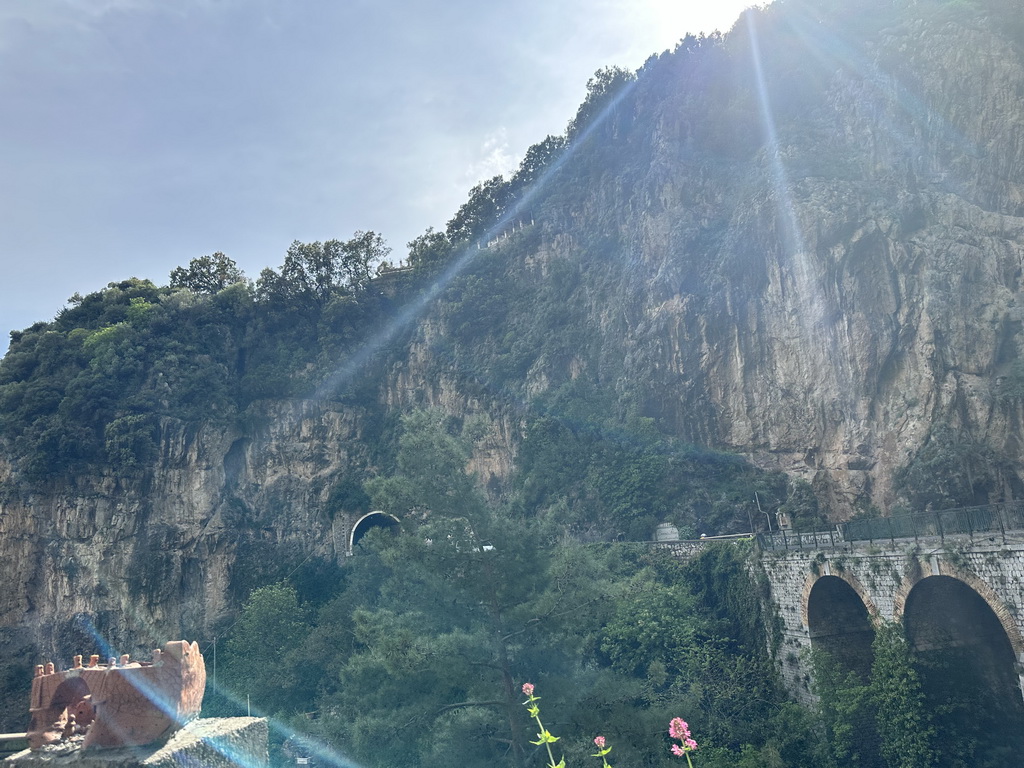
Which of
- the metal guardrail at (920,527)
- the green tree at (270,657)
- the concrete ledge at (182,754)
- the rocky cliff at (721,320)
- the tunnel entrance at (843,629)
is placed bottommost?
the green tree at (270,657)

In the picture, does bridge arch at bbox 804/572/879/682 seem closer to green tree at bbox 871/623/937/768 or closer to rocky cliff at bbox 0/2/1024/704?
green tree at bbox 871/623/937/768

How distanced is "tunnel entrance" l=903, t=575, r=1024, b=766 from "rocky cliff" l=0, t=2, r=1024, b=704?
8.38 m

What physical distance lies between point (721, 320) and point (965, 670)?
1779 centimetres

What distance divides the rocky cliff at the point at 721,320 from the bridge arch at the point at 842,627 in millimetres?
7264

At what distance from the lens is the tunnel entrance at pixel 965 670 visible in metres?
14.3

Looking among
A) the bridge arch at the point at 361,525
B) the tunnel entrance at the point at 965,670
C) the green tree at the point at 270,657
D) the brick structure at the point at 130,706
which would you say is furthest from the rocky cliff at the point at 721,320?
the brick structure at the point at 130,706

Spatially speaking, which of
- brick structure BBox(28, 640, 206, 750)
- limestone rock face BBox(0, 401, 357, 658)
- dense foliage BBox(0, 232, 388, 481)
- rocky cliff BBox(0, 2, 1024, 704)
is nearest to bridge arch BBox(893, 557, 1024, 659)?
rocky cliff BBox(0, 2, 1024, 704)

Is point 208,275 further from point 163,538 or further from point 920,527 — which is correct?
point 920,527

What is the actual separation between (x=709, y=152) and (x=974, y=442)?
18.9 metres

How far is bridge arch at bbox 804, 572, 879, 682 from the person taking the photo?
1761 cm

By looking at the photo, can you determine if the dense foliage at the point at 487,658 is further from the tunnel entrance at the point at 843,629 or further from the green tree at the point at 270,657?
the green tree at the point at 270,657

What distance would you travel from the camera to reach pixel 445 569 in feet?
46.0

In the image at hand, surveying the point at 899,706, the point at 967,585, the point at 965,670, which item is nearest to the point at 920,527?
the point at 967,585

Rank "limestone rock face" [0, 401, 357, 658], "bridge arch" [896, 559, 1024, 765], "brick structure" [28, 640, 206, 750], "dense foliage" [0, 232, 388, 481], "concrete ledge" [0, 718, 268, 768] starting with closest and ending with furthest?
"concrete ledge" [0, 718, 268, 768]
"brick structure" [28, 640, 206, 750]
"bridge arch" [896, 559, 1024, 765]
"limestone rock face" [0, 401, 357, 658]
"dense foliage" [0, 232, 388, 481]
